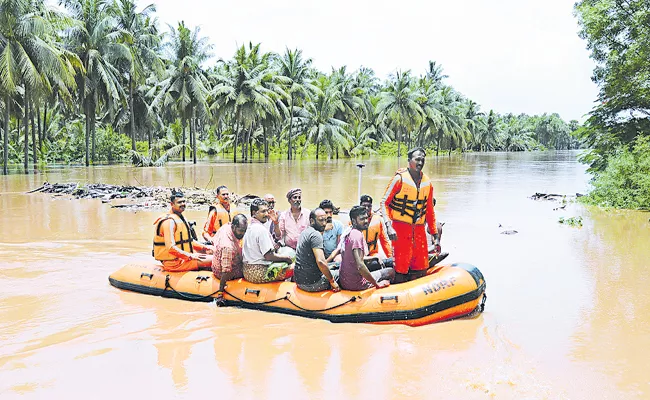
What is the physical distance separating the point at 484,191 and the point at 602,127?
4.98m

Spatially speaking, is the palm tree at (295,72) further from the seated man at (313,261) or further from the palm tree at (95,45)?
the seated man at (313,261)

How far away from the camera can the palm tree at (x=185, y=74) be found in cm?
3338

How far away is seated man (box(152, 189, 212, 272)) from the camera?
6.46 m

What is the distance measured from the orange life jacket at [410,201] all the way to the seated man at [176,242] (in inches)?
101

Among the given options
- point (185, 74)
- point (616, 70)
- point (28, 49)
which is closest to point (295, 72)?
point (185, 74)

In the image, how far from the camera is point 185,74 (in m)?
33.6

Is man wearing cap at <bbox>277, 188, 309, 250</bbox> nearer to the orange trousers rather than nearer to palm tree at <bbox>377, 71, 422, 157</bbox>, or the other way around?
the orange trousers

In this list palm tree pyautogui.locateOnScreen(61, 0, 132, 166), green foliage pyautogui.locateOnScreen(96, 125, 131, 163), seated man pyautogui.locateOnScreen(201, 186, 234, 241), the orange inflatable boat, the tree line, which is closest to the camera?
the orange inflatable boat

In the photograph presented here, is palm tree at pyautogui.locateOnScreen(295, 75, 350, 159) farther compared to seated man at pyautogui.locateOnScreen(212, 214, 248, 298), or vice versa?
palm tree at pyautogui.locateOnScreen(295, 75, 350, 159)

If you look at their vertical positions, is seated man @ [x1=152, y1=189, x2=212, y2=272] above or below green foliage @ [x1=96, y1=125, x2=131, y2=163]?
below

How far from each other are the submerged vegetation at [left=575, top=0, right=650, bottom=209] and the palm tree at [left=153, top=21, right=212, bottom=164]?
23189 mm

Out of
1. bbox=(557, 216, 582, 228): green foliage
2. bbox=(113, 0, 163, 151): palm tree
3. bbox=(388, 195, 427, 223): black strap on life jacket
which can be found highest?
bbox=(113, 0, 163, 151): palm tree

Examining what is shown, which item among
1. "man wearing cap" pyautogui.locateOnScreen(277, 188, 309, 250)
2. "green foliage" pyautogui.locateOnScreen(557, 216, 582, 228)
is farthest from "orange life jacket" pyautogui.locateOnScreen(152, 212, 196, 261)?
"green foliage" pyautogui.locateOnScreen(557, 216, 582, 228)

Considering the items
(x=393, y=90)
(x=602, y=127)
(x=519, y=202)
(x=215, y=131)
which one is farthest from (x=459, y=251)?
(x=215, y=131)
